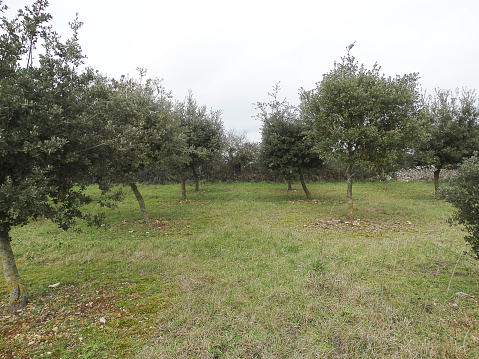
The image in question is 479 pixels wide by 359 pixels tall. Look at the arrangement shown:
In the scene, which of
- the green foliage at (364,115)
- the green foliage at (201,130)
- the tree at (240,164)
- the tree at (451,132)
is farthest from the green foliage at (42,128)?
the tree at (240,164)

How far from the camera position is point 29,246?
8539 mm

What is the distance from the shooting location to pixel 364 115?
1124 centimetres

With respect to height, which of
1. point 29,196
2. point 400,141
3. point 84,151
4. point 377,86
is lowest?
point 29,196

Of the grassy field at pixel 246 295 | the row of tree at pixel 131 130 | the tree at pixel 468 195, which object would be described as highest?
the row of tree at pixel 131 130

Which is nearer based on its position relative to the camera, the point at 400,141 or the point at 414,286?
the point at 414,286

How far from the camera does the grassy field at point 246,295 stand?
359 centimetres

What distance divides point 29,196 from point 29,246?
242 inches

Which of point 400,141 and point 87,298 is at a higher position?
point 400,141

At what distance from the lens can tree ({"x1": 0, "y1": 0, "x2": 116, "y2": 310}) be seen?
3.95 m

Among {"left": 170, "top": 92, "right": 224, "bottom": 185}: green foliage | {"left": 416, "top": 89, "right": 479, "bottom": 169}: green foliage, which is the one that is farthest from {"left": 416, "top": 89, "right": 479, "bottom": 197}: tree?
{"left": 170, "top": 92, "right": 224, "bottom": 185}: green foliage

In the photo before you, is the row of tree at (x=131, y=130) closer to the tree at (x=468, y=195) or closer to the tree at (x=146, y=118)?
the tree at (x=146, y=118)

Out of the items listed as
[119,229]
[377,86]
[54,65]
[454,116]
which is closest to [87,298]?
[54,65]

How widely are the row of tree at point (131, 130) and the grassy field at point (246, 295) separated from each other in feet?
5.17

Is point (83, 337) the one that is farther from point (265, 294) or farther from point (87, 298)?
point (265, 294)
